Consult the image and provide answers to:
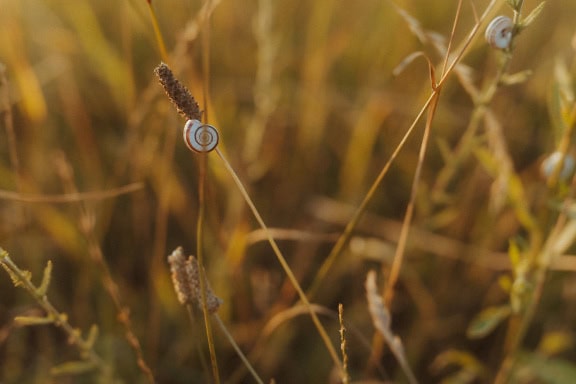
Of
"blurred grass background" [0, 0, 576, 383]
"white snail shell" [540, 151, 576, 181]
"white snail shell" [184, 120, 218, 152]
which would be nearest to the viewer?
"white snail shell" [184, 120, 218, 152]

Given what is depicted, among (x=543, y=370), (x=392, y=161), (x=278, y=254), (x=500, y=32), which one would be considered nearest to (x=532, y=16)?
(x=500, y=32)

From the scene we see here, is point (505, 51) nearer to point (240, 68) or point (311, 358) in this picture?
point (311, 358)

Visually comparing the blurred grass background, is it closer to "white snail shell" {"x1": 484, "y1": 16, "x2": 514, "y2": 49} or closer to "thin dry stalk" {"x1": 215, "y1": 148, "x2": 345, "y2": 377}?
"thin dry stalk" {"x1": 215, "y1": 148, "x2": 345, "y2": 377}

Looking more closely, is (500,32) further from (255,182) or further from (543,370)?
(255,182)

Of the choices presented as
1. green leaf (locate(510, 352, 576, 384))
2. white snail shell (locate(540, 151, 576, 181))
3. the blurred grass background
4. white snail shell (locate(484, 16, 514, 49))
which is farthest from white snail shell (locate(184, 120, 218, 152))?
green leaf (locate(510, 352, 576, 384))

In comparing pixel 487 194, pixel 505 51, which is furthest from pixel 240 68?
pixel 505 51

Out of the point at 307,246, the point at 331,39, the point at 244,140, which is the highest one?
the point at 331,39

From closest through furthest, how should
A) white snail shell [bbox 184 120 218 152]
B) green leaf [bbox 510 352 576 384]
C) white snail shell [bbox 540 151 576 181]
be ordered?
white snail shell [bbox 184 120 218 152]
white snail shell [bbox 540 151 576 181]
green leaf [bbox 510 352 576 384]
